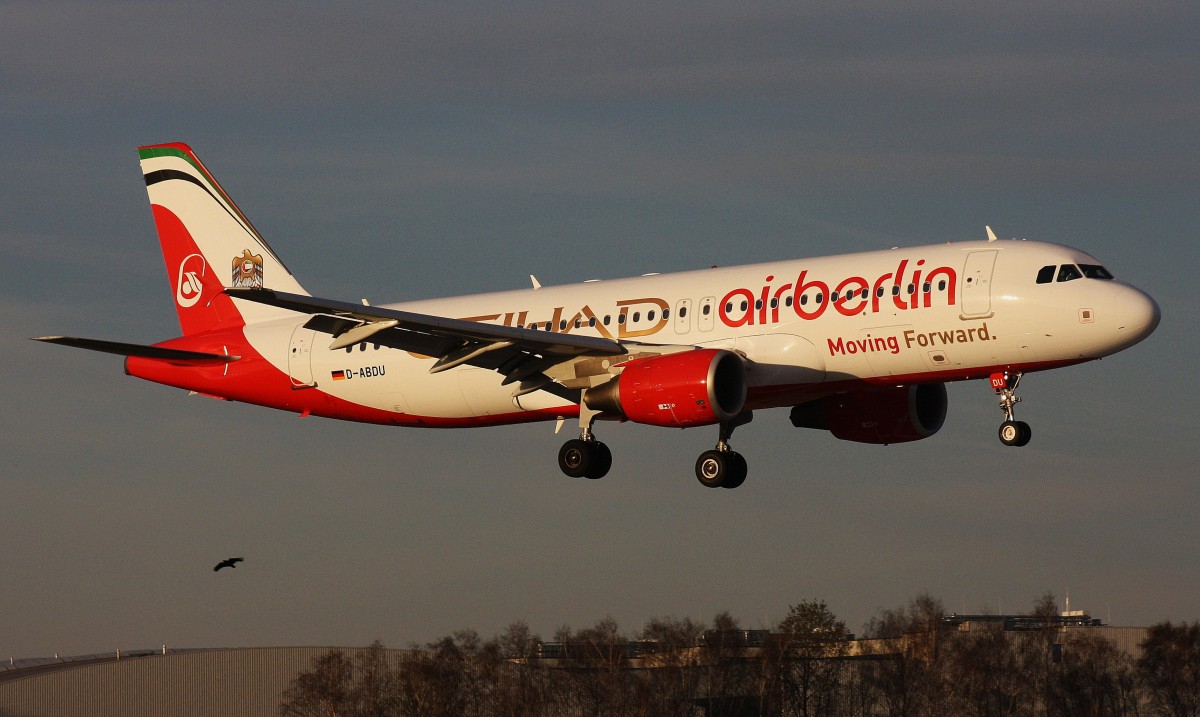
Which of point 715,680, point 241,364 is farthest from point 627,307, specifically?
point 715,680

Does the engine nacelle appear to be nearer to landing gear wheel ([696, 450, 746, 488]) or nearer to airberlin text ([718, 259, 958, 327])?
landing gear wheel ([696, 450, 746, 488])

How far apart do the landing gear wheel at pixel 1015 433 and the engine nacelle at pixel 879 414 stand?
550cm

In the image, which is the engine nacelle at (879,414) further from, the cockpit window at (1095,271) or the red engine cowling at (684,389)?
the cockpit window at (1095,271)

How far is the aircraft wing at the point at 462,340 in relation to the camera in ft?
153

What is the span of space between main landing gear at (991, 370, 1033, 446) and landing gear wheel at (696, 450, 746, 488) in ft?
26.7

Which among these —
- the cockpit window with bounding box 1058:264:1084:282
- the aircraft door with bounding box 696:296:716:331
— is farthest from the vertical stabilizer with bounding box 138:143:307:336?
the cockpit window with bounding box 1058:264:1084:282

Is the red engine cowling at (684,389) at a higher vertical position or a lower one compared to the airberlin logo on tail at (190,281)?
lower

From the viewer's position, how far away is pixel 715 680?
104500mm

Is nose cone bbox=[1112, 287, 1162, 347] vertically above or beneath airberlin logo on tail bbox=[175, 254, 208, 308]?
beneath

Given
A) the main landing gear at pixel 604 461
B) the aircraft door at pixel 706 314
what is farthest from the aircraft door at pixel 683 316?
the main landing gear at pixel 604 461

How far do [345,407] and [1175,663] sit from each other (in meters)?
73.0

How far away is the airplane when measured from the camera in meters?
46.0

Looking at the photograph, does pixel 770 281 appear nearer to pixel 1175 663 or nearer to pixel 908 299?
pixel 908 299

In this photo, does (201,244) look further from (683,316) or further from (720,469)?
(720,469)
